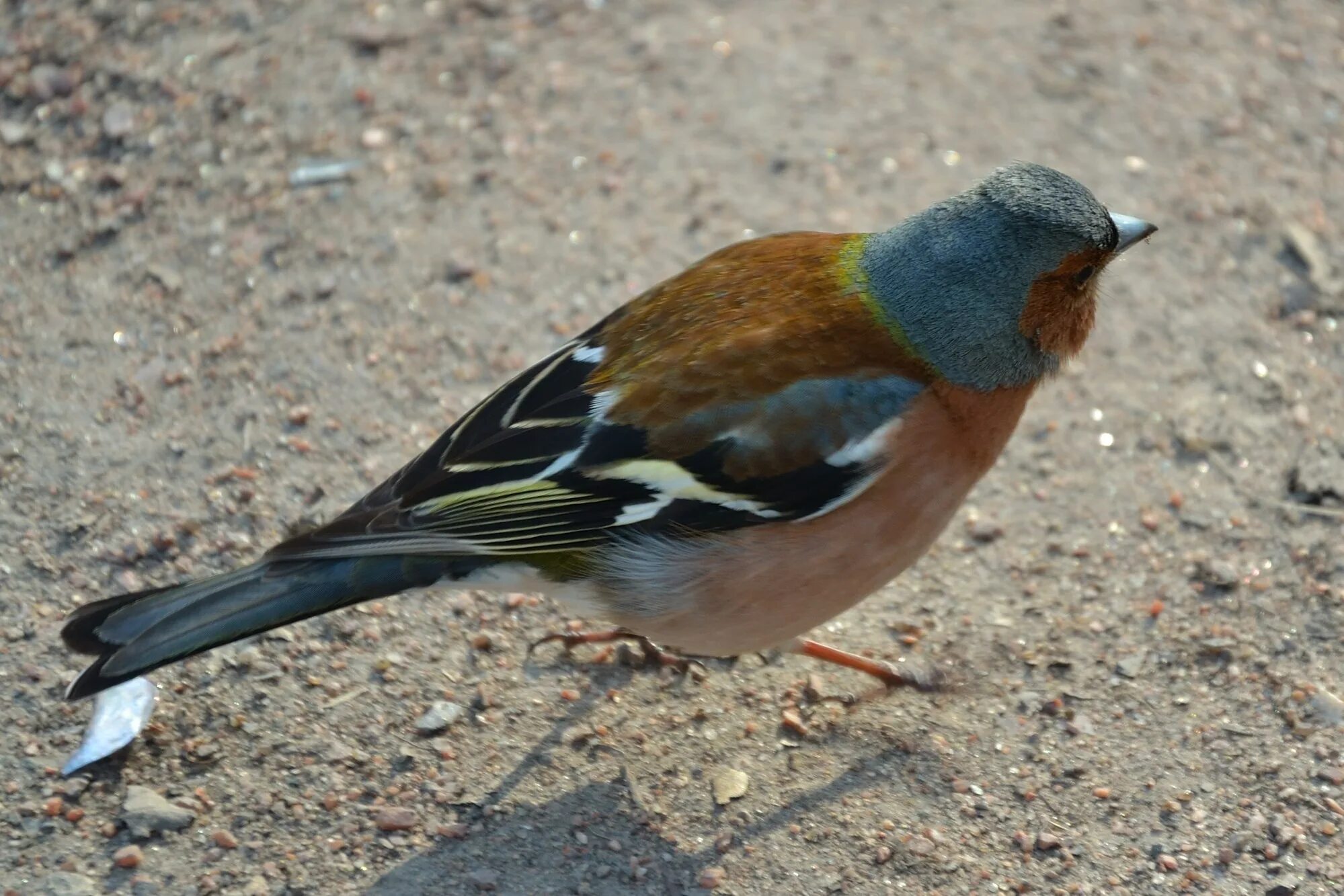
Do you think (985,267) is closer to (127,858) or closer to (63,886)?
(127,858)

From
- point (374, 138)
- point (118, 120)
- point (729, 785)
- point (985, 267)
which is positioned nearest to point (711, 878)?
point (729, 785)

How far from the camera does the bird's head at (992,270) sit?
12.9 feet

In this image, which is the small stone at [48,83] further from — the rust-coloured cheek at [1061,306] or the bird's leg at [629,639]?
the rust-coloured cheek at [1061,306]

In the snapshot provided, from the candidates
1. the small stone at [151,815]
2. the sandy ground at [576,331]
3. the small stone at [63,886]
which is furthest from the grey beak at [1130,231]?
the small stone at [63,886]

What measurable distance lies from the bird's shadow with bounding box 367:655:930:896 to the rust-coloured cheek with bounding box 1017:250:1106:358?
1.24 meters

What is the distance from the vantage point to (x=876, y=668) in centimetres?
436

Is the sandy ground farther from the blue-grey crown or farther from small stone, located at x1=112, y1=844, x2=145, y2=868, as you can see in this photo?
the blue-grey crown

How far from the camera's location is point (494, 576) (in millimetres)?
3912

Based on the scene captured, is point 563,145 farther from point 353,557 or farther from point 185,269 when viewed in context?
point 353,557

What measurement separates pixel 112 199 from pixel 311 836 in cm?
298

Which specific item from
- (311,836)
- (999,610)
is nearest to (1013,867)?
(999,610)

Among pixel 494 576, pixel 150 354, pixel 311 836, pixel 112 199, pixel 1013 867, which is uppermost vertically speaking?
pixel 112 199

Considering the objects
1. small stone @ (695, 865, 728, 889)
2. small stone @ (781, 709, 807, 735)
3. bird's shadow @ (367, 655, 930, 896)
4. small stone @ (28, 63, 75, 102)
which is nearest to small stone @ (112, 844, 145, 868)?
→ bird's shadow @ (367, 655, 930, 896)

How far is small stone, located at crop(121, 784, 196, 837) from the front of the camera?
370 centimetres
